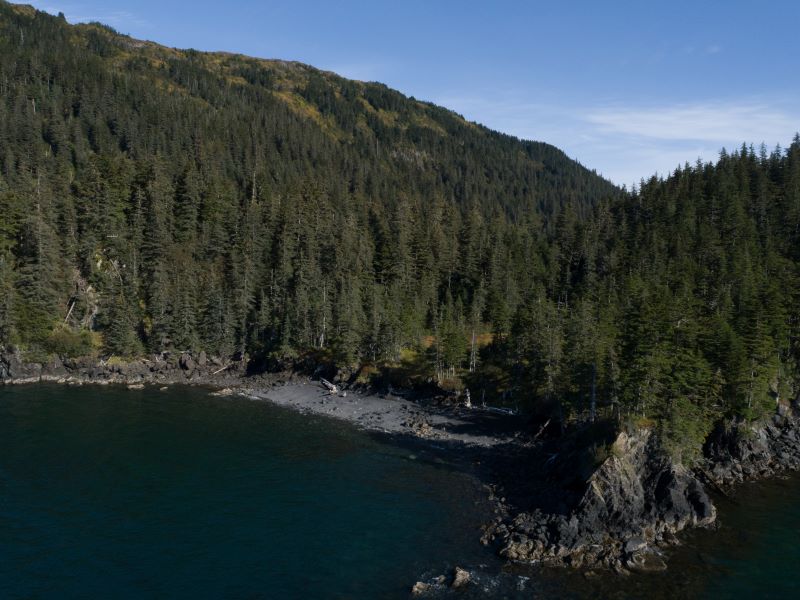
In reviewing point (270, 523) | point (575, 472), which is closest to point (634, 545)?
point (575, 472)

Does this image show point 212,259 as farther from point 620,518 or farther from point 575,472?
point 620,518

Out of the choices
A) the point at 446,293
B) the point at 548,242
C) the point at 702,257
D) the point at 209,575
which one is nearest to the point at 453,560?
the point at 209,575

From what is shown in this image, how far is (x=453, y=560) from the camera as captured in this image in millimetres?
38281

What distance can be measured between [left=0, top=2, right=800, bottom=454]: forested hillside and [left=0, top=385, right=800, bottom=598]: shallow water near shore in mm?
12879

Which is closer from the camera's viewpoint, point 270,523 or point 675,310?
point 270,523

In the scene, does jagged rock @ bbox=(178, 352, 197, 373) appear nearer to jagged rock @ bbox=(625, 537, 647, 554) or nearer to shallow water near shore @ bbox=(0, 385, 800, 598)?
shallow water near shore @ bbox=(0, 385, 800, 598)

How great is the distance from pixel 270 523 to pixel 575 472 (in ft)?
88.1

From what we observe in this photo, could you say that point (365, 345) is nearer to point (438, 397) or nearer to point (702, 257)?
point (438, 397)

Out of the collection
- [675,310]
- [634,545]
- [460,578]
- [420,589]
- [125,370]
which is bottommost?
[420,589]

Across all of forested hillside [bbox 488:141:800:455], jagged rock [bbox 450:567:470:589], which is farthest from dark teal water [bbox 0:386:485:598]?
forested hillside [bbox 488:141:800:455]

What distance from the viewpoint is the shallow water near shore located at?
3531 centimetres

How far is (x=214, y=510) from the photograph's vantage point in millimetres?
45594

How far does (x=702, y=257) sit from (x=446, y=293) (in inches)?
2151

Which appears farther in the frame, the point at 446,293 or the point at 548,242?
the point at 548,242
